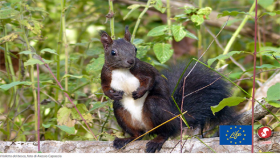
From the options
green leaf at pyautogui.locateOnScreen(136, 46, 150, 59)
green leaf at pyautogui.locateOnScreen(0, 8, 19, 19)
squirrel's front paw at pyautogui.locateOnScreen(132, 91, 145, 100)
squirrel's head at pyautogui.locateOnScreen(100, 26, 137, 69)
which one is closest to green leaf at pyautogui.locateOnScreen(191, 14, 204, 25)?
green leaf at pyautogui.locateOnScreen(136, 46, 150, 59)

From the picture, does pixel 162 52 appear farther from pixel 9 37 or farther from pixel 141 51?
pixel 9 37

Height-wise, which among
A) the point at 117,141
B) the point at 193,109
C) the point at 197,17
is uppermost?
the point at 197,17

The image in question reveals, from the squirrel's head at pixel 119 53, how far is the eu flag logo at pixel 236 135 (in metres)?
0.62

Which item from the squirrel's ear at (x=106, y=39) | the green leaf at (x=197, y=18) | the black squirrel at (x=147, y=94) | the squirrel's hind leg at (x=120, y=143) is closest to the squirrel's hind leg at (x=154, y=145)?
the black squirrel at (x=147, y=94)

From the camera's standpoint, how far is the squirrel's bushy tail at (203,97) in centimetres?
196

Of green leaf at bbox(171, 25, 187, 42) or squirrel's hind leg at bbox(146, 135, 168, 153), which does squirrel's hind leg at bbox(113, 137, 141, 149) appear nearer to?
squirrel's hind leg at bbox(146, 135, 168, 153)

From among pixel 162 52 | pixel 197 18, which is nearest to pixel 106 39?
pixel 162 52

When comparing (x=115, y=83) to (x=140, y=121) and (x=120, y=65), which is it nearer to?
(x=120, y=65)

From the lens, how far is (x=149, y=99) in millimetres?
1909

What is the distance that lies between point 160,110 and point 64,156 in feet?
2.04

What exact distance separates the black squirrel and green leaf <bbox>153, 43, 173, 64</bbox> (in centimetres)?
13

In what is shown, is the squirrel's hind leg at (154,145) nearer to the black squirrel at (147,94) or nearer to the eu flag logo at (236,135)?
the black squirrel at (147,94)

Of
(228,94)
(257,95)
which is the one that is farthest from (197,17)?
(257,95)

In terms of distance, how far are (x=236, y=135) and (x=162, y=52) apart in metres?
0.82
